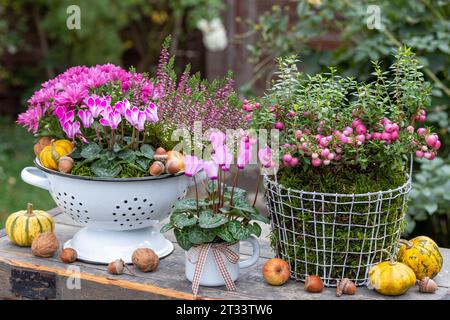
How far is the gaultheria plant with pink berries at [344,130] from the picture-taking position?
51.7 inches

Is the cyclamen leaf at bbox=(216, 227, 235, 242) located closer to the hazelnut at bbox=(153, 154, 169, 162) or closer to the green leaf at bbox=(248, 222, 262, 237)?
the green leaf at bbox=(248, 222, 262, 237)

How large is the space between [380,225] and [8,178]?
336cm

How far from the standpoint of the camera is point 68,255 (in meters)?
1.52

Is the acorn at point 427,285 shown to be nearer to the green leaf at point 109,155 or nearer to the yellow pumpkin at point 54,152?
the green leaf at point 109,155

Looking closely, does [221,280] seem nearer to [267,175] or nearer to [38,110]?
[267,175]

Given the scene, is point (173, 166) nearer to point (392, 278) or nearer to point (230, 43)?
point (392, 278)

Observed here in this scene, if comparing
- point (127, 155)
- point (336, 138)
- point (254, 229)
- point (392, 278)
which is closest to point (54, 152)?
point (127, 155)

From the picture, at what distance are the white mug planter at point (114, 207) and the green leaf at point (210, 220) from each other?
0.49ft

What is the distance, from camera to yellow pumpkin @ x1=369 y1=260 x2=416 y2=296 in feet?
4.42

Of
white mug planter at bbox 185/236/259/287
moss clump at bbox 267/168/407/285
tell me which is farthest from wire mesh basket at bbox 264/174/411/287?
white mug planter at bbox 185/236/259/287

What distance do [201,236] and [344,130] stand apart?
1.18 ft

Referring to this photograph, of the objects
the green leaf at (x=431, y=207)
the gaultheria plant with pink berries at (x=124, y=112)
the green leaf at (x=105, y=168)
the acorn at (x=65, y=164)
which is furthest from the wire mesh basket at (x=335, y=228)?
the green leaf at (x=431, y=207)
